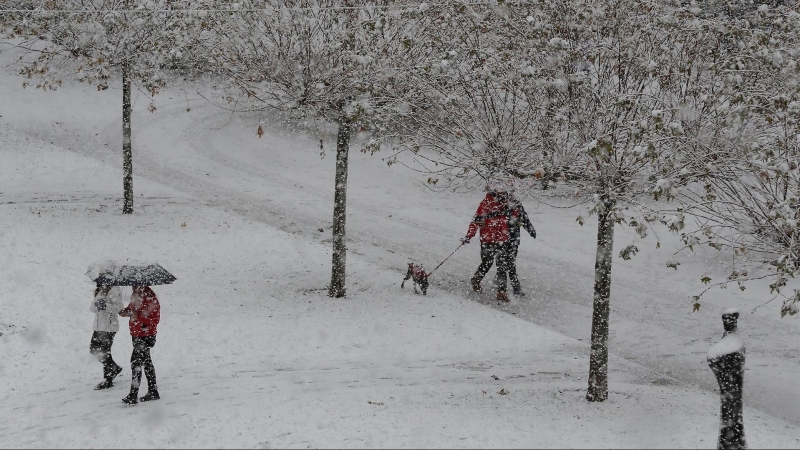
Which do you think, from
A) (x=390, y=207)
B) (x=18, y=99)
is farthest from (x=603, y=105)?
(x=18, y=99)

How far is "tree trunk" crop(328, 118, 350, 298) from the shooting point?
495 inches

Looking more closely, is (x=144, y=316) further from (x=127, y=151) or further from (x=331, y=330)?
(x=127, y=151)

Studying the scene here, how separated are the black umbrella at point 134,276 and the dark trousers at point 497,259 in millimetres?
5769

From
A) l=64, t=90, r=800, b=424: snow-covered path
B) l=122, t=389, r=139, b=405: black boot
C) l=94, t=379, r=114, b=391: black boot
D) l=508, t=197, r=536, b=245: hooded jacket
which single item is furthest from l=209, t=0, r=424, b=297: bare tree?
l=122, t=389, r=139, b=405: black boot

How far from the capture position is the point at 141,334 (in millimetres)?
8711

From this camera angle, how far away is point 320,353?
1080 cm

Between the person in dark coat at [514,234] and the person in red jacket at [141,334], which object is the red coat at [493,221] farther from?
the person in red jacket at [141,334]

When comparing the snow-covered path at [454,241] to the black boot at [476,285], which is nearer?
the snow-covered path at [454,241]

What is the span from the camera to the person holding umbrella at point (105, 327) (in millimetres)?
9367

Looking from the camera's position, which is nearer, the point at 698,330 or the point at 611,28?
the point at 611,28

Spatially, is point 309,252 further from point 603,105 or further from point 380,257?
point 603,105

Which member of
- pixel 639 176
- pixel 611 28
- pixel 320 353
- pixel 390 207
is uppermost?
pixel 611 28

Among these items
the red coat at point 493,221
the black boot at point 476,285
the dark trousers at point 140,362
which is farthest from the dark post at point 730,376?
the black boot at point 476,285

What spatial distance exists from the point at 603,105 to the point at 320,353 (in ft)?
16.7
